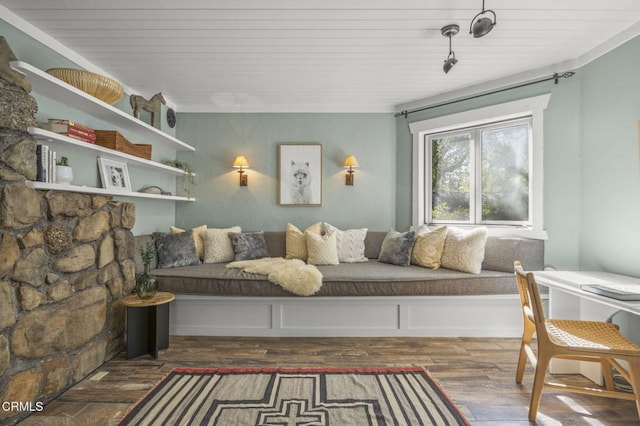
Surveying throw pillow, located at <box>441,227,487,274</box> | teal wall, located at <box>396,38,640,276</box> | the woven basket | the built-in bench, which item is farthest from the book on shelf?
teal wall, located at <box>396,38,640,276</box>

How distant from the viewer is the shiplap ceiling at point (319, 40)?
2.14 meters

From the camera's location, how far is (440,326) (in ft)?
9.75

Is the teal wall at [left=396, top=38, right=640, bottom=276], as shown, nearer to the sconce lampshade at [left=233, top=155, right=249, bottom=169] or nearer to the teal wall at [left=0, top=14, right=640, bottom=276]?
the teal wall at [left=0, top=14, right=640, bottom=276]

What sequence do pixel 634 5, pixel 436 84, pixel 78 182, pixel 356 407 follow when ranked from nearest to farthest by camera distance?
pixel 356 407
pixel 634 5
pixel 78 182
pixel 436 84

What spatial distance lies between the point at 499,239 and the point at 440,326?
39.8 inches

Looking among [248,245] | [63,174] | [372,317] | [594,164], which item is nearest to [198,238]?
[248,245]

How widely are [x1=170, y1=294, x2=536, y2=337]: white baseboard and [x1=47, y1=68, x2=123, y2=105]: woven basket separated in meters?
1.73

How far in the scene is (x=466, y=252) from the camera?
3.08 metres

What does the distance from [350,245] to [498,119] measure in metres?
2.00

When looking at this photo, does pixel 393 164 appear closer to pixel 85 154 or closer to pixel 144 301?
pixel 144 301

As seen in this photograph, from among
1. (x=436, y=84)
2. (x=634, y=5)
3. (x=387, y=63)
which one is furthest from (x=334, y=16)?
(x=634, y=5)

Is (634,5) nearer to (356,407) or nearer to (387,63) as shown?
(387,63)

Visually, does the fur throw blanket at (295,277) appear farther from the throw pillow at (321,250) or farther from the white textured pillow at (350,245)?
the white textured pillow at (350,245)

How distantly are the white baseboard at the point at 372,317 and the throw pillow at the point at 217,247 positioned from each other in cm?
61
